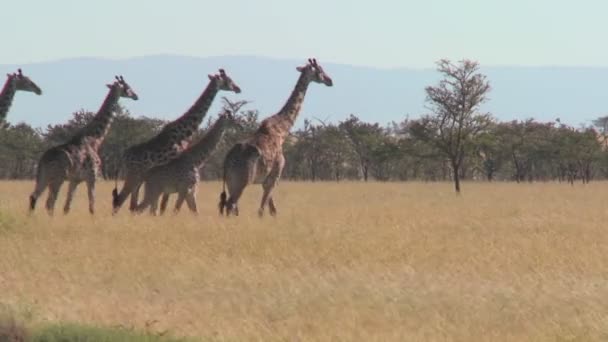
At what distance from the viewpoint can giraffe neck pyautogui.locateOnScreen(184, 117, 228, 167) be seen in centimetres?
1775

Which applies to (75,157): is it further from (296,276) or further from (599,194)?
(599,194)

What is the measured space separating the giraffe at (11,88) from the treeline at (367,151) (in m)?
29.4

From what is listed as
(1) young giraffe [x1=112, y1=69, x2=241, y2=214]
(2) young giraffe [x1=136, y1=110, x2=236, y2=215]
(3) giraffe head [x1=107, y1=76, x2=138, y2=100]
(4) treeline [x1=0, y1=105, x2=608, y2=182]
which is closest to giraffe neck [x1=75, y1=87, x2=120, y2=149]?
(3) giraffe head [x1=107, y1=76, x2=138, y2=100]

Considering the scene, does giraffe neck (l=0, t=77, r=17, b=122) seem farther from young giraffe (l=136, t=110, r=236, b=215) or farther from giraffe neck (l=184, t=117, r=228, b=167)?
giraffe neck (l=184, t=117, r=228, b=167)

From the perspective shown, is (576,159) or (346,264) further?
(576,159)

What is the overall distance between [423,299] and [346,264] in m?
2.84

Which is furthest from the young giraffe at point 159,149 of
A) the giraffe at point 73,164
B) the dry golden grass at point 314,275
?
the giraffe at point 73,164

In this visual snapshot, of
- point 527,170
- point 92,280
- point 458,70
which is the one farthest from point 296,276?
point 527,170

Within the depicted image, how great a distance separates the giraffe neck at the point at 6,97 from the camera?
17734 mm

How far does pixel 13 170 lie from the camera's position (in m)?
57.3

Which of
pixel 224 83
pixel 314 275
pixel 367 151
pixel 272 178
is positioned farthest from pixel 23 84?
pixel 367 151

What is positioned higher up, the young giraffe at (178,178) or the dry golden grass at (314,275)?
the young giraffe at (178,178)

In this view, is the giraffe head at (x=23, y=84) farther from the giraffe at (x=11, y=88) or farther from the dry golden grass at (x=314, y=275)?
the dry golden grass at (x=314, y=275)

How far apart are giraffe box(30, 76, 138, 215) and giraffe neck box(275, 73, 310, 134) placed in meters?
2.92
